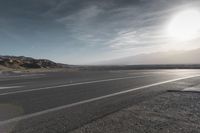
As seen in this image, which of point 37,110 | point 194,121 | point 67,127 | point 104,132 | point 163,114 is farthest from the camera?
point 37,110

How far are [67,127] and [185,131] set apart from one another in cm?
270

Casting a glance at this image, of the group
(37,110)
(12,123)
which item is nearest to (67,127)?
(12,123)

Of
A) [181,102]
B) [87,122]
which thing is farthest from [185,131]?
[181,102]

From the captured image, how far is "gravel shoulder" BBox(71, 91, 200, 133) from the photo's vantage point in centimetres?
500

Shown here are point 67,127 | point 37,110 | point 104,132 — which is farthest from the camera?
point 37,110

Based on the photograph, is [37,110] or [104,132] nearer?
[104,132]

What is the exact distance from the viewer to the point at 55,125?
5441mm

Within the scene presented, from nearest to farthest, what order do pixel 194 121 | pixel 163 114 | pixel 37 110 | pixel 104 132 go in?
pixel 104 132 < pixel 194 121 < pixel 163 114 < pixel 37 110

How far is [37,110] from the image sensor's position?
7250 mm

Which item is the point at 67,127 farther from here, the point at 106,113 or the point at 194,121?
the point at 194,121

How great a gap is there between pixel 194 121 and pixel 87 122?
2755 mm

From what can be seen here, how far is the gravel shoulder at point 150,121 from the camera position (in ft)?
16.4

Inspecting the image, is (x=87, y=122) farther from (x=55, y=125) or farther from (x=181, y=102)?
(x=181, y=102)

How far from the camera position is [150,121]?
5.66m
